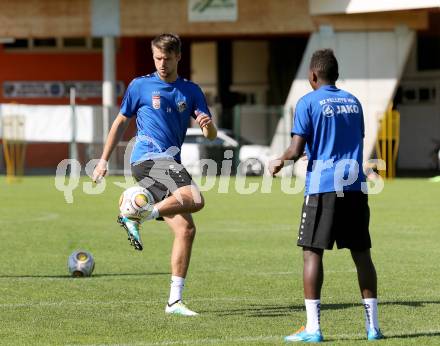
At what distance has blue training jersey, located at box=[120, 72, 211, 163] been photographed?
32.2 feet

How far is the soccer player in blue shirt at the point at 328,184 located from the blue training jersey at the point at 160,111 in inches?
71.6

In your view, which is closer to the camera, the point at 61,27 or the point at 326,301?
the point at 326,301

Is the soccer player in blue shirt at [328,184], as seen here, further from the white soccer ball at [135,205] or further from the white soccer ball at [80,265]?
the white soccer ball at [80,265]

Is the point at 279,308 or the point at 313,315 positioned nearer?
the point at 313,315

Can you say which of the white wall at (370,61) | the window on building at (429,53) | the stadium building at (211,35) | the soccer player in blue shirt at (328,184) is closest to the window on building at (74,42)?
the stadium building at (211,35)

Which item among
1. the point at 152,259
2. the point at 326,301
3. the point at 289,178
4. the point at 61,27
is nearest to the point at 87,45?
the point at 61,27

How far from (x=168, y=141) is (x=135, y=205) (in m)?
0.69

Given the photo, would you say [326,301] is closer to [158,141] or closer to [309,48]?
[158,141]

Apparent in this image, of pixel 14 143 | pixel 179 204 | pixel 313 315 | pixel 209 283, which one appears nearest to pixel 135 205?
pixel 179 204

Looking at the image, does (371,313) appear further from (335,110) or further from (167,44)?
(167,44)

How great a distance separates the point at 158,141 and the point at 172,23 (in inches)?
1150

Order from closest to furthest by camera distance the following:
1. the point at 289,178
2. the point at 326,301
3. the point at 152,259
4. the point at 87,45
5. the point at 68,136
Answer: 1. the point at 326,301
2. the point at 152,259
3. the point at 289,178
4. the point at 68,136
5. the point at 87,45

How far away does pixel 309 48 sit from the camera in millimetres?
38062

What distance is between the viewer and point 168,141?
9812mm
